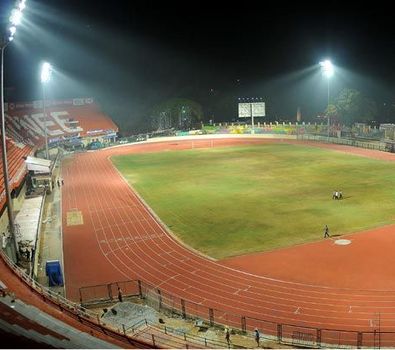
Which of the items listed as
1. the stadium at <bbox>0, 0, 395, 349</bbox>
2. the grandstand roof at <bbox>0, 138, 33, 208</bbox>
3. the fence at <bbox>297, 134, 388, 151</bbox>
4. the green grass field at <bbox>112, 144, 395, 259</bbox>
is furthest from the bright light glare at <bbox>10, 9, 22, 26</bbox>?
the fence at <bbox>297, 134, 388, 151</bbox>

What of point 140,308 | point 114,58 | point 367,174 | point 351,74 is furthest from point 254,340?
point 114,58

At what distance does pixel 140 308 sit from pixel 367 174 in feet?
96.2

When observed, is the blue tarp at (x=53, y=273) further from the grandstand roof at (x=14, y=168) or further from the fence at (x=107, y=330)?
the grandstand roof at (x=14, y=168)

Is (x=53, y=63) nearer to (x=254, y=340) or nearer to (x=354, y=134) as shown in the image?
(x=354, y=134)

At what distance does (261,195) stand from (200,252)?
12.5m

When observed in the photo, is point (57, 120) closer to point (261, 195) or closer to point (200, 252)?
point (261, 195)

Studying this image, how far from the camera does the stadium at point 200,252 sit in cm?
1452

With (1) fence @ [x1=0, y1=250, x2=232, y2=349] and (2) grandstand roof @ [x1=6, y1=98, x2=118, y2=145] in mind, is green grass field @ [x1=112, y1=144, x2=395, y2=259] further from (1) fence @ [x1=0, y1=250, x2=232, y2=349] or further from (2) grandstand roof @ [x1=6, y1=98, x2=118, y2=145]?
(2) grandstand roof @ [x1=6, y1=98, x2=118, y2=145]

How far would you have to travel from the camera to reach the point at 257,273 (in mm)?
19656

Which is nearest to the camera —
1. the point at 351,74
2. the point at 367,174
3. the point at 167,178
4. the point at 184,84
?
the point at 367,174

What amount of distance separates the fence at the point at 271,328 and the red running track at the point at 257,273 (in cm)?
42

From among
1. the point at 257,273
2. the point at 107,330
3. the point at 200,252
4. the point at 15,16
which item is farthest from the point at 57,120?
the point at 107,330

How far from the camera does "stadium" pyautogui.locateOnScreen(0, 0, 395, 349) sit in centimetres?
1452

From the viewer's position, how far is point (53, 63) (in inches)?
3649
